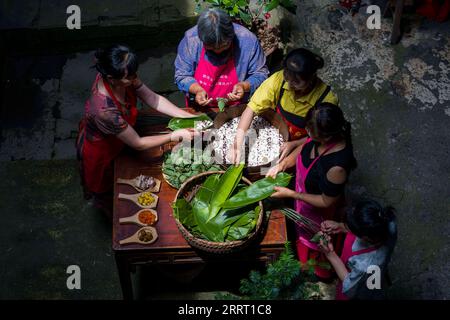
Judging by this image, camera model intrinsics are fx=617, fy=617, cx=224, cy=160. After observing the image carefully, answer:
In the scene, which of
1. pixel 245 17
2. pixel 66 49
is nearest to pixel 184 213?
pixel 245 17

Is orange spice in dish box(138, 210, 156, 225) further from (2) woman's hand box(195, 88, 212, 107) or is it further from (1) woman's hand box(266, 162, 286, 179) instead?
(2) woman's hand box(195, 88, 212, 107)

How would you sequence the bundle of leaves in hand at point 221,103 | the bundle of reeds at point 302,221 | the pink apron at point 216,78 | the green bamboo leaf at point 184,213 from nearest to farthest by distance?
the green bamboo leaf at point 184,213 < the bundle of reeds at point 302,221 < the bundle of leaves in hand at point 221,103 < the pink apron at point 216,78

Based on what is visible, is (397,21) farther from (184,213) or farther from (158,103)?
(184,213)

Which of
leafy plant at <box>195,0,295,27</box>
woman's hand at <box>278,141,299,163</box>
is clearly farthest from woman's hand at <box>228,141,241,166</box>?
leafy plant at <box>195,0,295,27</box>

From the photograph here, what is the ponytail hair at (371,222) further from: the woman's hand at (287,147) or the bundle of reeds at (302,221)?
the woman's hand at (287,147)

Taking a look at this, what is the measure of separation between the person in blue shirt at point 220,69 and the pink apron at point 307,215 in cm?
70

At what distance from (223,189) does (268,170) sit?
33 cm

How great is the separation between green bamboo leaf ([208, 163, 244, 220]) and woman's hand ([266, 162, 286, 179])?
0.59 ft

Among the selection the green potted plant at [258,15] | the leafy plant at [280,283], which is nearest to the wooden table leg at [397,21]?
the green potted plant at [258,15]

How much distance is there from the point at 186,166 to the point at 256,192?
490 mm

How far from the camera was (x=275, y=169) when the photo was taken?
3.55 metres

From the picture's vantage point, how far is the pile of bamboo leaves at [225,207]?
332 cm

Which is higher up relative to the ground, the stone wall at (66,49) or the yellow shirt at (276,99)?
the stone wall at (66,49)
